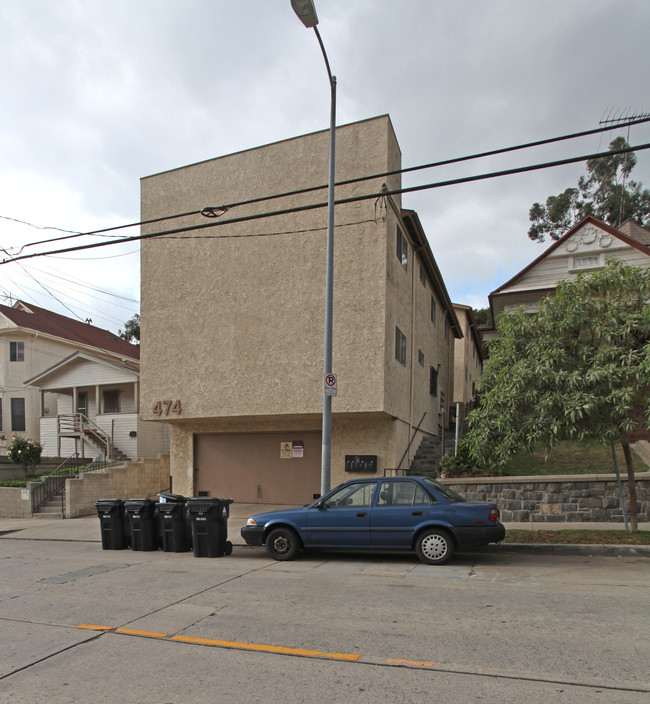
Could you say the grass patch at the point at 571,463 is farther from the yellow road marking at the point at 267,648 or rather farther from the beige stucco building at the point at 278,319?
the yellow road marking at the point at 267,648

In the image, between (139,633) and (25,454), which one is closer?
(139,633)

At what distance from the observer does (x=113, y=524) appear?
1273 centimetres

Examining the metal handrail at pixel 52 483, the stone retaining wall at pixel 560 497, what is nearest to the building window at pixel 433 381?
the stone retaining wall at pixel 560 497

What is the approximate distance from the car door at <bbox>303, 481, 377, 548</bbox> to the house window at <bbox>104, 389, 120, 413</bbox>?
19374 millimetres

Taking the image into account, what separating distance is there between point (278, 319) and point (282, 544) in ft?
25.3

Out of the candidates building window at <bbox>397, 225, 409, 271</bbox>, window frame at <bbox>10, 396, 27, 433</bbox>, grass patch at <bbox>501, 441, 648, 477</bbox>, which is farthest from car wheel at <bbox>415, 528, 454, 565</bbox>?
window frame at <bbox>10, 396, 27, 433</bbox>

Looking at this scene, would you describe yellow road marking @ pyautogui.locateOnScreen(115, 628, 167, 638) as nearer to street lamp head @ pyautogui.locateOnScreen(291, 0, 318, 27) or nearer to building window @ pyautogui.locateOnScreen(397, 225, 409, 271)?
street lamp head @ pyautogui.locateOnScreen(291, 0, 318, 27)

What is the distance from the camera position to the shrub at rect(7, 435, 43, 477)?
72.7ft

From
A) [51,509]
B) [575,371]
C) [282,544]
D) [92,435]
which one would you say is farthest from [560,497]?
[92,435]

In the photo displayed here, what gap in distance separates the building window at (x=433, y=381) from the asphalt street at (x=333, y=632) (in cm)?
1356

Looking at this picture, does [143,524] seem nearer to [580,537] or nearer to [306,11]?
[580,537]

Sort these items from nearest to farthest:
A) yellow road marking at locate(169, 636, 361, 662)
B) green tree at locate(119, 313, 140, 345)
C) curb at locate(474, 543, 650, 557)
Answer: yellow road marking at locate(169, 636, 361, 662) → curb at locate(474, 543, 650, 557) → green tree at locate(119, 313, 140, 345)

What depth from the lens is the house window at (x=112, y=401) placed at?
2750 cm

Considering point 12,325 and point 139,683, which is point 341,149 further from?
point 12,325
